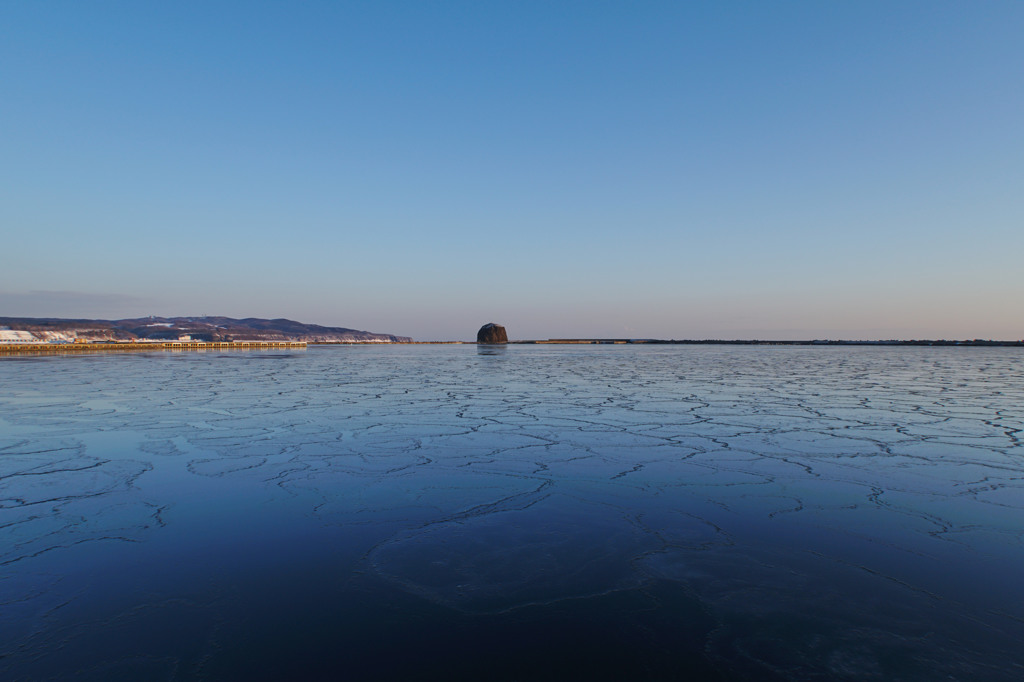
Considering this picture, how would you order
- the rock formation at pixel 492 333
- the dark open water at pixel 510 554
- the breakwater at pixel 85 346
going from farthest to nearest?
the rock formation at pixel 492 333 → the breakwater at pixel 85 346 → the dark open water at pixel 510 554

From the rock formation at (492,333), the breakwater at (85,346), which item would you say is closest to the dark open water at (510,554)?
the breakwater at (85,346)

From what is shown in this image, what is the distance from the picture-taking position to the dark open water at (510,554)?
2896mm

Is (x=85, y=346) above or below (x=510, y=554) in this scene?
below

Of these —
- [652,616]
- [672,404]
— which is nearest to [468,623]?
[652,616]

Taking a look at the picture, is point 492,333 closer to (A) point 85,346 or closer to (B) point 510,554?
(A) point 85,346

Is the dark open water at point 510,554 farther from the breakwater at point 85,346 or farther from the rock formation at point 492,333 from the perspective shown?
the rock formation at point 492,333

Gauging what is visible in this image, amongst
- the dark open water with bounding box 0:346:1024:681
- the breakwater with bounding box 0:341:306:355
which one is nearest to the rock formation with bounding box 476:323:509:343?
the breakwater with bounding box 0:341:306:355

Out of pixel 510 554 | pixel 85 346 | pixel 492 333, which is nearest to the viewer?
pixel 510 554

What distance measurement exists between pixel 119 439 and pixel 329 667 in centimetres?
846

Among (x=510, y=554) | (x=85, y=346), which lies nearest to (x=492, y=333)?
(x=85, y=346)

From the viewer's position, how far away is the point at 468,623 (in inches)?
127

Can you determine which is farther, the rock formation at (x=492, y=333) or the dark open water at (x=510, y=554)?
the rock formation at (x=492, y=333)

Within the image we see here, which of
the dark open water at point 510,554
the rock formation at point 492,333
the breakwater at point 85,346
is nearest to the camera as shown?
the dark open water at point 510,554

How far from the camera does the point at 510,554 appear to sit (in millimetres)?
4297
